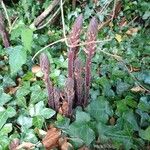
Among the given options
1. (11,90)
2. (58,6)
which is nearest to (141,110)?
(11,90)

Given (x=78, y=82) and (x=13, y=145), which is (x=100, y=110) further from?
(x=13, y=145)

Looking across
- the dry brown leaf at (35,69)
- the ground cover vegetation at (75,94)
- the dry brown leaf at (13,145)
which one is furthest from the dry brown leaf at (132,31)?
the dry brown leaf at (13,145)

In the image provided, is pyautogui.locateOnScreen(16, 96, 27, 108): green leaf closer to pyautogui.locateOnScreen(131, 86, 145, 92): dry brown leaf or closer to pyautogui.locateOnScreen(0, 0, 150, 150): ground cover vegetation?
pyautogui.locateOnScreen(0, 0, 150, 150): ground cover vegetation

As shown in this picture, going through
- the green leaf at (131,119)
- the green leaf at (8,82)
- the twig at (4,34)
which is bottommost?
the green leaf at (131,119)

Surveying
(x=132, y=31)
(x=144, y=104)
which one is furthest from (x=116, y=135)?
(x=132, y=31)

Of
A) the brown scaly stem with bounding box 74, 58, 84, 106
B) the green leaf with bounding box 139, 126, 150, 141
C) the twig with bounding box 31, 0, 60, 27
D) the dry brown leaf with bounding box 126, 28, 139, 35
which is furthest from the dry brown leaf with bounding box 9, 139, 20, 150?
the dry brown leaf with bounding box 126, 28, 139, 35

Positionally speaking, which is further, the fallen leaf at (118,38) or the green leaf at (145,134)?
the fallen leaf at (118,38)

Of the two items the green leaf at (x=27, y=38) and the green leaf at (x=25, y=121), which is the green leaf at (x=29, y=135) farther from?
the green leaf at (x=27, y=38)
